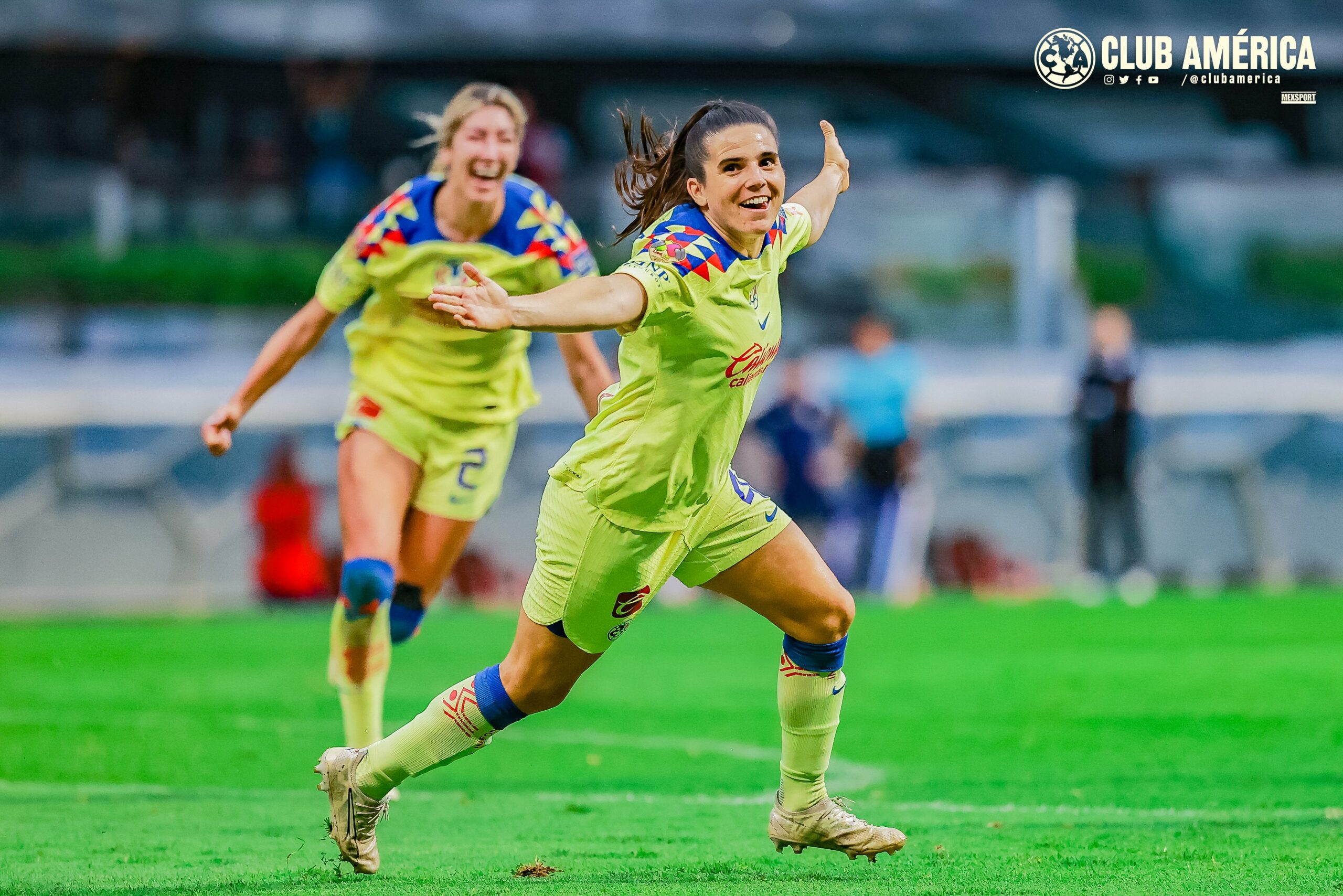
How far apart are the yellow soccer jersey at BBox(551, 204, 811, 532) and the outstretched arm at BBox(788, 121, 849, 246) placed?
1.21ft

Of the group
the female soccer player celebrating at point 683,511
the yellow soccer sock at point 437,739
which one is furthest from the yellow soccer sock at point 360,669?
the yellow soccer sock at point 437,739

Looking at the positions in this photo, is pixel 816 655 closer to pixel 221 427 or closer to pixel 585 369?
pixel 585 369

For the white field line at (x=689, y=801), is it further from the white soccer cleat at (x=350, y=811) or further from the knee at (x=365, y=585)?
the white soccer cleat at (x=350, y=811)

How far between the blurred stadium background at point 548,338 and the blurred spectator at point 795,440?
28 centimetres

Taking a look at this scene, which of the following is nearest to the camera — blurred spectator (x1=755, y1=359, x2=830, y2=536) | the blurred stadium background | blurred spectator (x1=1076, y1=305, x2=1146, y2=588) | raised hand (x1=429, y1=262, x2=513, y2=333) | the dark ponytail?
raised hand (x1=429, y1=262, x2=513, y2=333)

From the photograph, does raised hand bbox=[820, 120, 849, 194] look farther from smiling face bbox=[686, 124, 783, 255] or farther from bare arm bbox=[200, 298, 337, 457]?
bare arm bbox=[200, 298, 337, 457]

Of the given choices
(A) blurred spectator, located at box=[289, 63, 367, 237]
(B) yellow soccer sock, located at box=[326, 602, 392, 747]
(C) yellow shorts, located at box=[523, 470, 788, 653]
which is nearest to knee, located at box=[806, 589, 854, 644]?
(C) yellow shorts, located at box=[523, 470, 788, 653]

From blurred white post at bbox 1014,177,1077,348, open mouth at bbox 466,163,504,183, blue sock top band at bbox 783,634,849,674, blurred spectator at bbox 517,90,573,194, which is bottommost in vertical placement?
blue sock top band at bbox 783,634,849,674

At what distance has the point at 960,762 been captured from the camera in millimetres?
7953

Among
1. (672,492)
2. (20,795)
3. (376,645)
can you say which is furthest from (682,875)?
(20,795)

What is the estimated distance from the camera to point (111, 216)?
819 inches

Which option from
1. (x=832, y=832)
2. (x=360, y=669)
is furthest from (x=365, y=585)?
(x=832, y=832)

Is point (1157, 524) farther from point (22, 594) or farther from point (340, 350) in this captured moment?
point (22, 594)

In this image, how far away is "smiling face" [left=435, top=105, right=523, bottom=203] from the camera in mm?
7117
